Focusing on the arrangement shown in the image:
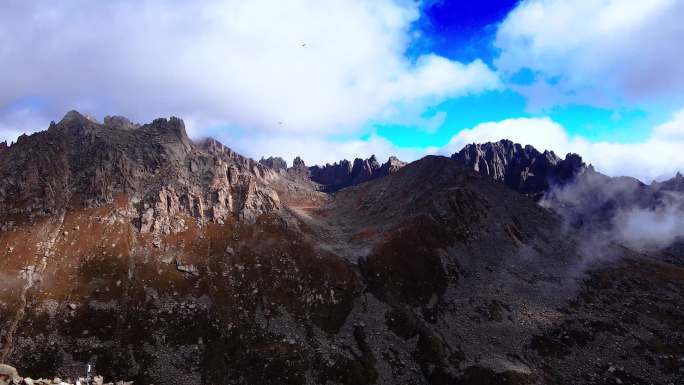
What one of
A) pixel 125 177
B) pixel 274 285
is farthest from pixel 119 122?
pixel 274 285

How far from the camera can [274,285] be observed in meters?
113

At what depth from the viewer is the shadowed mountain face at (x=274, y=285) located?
299 feet

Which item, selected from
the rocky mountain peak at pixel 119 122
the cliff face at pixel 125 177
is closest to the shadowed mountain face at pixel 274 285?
the cliff face at pixel 125 177

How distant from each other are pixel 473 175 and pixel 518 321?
8183cm

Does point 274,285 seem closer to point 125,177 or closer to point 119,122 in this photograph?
point 125,177

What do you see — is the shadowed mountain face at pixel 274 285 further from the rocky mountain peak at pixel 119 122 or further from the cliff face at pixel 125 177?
the rocky mountain peak at pixel 119 122

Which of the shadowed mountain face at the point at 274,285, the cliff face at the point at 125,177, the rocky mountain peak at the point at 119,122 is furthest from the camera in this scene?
the rocky mountain peak at the point at 119,122

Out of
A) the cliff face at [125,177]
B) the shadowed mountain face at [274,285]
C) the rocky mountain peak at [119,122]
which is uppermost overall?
the rocky mountain peak at [119,122]

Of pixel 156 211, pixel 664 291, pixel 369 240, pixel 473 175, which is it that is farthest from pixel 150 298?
pixel 664 291

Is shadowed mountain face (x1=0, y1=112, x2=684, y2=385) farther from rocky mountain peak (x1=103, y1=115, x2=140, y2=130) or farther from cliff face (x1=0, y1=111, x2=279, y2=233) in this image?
rocky mountain peak (x1=103, y1=115, x2=140, y2=130)

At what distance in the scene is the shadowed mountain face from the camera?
91.1m

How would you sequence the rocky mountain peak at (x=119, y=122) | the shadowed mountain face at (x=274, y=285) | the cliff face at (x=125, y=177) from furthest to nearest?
1. the rocky mountain peak at (x=119, y=122)
2. the cliff face at (x=125, y=177)
3. the shadowed mountain face at (x=274, y=285)

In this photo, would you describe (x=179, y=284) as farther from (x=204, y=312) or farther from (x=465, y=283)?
(x=465, y=283)

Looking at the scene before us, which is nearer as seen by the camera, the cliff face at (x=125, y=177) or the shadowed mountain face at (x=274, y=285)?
the shadowed mountain face at (x=274, y=285)
